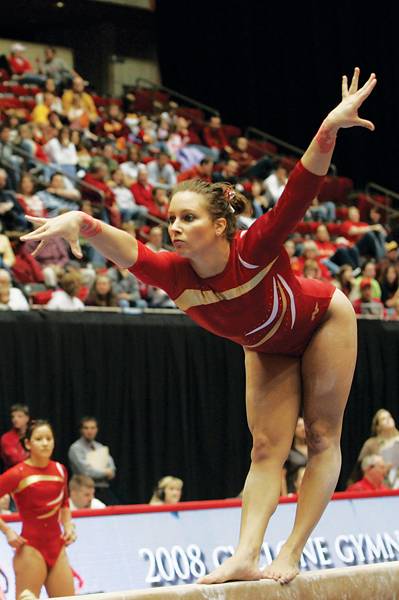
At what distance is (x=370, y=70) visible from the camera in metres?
17.6

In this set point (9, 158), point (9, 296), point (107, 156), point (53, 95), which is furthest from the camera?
point (53, 95)

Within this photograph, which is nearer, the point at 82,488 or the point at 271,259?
the point at 271,259

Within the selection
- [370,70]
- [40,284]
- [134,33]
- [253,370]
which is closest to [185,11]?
[134,33]

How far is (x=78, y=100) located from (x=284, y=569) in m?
11.7

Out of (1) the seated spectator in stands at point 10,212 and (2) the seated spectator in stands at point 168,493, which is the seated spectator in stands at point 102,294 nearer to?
(1) the seated spectator in stands at point 10,212

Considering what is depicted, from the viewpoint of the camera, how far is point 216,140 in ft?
55.0

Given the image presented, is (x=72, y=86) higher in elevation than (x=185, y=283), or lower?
higher

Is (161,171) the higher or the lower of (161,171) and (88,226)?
the higher

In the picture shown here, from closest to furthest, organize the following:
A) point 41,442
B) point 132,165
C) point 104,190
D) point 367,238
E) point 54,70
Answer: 1. point 41,442
2. point 104,190
3. point 367,238
4. point 132,165
5. point 54,70

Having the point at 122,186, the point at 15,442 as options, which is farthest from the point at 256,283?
the point at 122,186

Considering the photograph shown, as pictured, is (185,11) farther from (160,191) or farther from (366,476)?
(366,476)

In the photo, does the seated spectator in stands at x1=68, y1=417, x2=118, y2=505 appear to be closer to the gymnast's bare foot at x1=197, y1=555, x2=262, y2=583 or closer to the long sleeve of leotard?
the gymnast's bare foot at x1=197, y1=555, x2=262, y2=583

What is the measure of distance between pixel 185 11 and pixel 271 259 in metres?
16.3

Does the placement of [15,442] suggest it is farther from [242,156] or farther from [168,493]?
[242,156]
